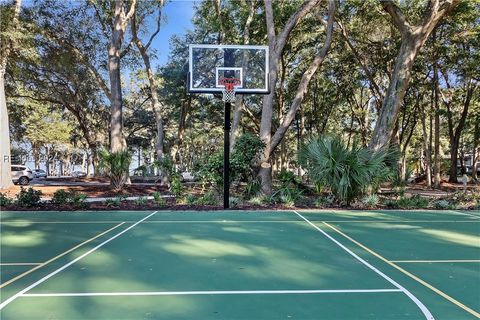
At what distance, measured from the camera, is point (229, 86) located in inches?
424

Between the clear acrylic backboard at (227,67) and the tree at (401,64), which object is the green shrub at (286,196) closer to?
the tree at (401,64)

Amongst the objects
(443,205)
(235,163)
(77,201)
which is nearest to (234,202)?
(235,163)

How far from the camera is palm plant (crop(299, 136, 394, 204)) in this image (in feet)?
35.1

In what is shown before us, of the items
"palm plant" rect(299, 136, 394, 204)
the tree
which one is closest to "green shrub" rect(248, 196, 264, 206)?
"palm plant" rect(299, 136, 394, 204)

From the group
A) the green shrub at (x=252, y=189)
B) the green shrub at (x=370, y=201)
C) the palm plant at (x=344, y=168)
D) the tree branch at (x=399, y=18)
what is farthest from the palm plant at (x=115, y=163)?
the tree branch at (x=399, y=18)

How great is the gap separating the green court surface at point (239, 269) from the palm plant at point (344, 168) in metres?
2.16

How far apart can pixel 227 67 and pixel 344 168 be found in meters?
4.35

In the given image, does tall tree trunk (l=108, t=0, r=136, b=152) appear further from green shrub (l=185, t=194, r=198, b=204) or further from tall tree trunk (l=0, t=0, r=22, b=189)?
green shrub (l=185, t=194, r=198, b=204)

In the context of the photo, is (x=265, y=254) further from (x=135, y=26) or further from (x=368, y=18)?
(x=135, y=26)

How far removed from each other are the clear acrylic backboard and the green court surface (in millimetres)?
4032

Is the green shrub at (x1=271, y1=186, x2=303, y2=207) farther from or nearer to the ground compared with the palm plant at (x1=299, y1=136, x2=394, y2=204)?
nearer to the ground

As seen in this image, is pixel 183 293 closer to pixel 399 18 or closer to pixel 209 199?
pixel 209 199

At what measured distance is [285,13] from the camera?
17891 mm

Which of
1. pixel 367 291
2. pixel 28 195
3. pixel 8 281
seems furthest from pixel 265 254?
pixel 28 195
